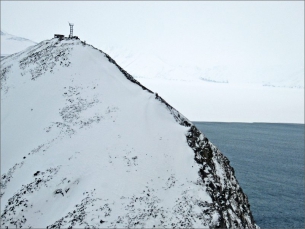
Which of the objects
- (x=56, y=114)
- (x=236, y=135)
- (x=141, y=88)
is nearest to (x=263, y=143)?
(x=236, y=135)

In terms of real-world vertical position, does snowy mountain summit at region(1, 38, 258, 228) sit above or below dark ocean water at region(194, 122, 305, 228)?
above

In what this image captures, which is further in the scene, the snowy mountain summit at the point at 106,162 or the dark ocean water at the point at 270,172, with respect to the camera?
the dark ocean water at the point at 270,172

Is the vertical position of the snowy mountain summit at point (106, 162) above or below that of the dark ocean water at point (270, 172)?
above

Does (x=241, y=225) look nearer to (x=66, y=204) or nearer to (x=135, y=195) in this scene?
(x=135, y=195)

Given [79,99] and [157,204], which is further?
[79,99]
